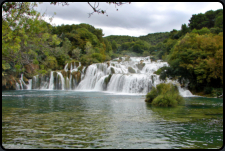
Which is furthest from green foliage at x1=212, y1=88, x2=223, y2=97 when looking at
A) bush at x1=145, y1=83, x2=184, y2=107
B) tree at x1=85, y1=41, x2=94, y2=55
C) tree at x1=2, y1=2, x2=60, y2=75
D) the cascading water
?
tree at x1=85, y1=41, x2=94, y2=55

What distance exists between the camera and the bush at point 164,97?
16.8 meters

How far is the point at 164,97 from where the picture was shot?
1716 cm

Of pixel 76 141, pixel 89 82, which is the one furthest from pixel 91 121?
pixel 89 82

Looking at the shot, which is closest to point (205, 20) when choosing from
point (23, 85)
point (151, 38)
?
point (23, 85)

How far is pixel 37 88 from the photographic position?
39531 millimetres

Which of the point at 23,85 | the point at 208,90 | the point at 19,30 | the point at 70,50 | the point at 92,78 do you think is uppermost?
the point at 70,50

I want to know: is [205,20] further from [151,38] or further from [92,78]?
[151,38]

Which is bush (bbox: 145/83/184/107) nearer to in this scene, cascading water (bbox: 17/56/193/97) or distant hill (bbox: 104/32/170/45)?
cascading water (bbox: 17/56/193/97)

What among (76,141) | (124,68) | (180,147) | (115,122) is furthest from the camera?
(124,68)

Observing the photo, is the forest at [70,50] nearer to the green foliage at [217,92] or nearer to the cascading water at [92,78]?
the green foliage at [217,92]

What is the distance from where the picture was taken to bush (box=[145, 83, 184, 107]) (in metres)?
16.8

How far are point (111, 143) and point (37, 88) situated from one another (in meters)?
35.2

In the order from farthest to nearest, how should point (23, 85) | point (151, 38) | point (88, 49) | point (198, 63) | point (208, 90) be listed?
point (151, 38) → point (88, 49) → point (23, 85) → point (198, 63) → point (208, 90)

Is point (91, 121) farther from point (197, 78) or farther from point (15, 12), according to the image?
point (197, 78)
